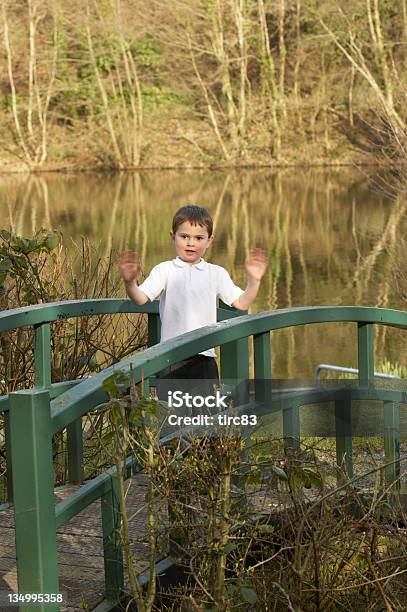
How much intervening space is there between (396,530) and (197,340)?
0.92 meters

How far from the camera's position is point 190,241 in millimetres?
5266

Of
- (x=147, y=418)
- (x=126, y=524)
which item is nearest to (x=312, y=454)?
(x=147, y=418)

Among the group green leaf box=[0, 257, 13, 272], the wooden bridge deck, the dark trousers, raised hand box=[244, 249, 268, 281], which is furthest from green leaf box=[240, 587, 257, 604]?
green leaf box=[0, 257, 13, 272]

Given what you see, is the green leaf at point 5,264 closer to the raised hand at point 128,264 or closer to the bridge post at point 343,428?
the raised hand at point 128,264

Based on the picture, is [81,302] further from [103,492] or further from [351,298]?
[351,298]

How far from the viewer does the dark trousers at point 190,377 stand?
14.4 ft

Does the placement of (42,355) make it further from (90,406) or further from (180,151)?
(180,151)

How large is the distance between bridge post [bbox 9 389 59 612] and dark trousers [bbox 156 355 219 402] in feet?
3.78

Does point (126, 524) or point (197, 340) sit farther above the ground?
point (197, 340)

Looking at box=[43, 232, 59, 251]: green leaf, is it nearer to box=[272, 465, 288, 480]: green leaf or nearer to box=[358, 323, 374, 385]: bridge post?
box=[358, 323, 374, 385]: bridge post

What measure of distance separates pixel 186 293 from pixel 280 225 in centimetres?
3040

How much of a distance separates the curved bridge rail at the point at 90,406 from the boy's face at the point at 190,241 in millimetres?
338

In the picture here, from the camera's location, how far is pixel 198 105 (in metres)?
54.1

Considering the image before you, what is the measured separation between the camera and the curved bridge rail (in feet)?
10.4
